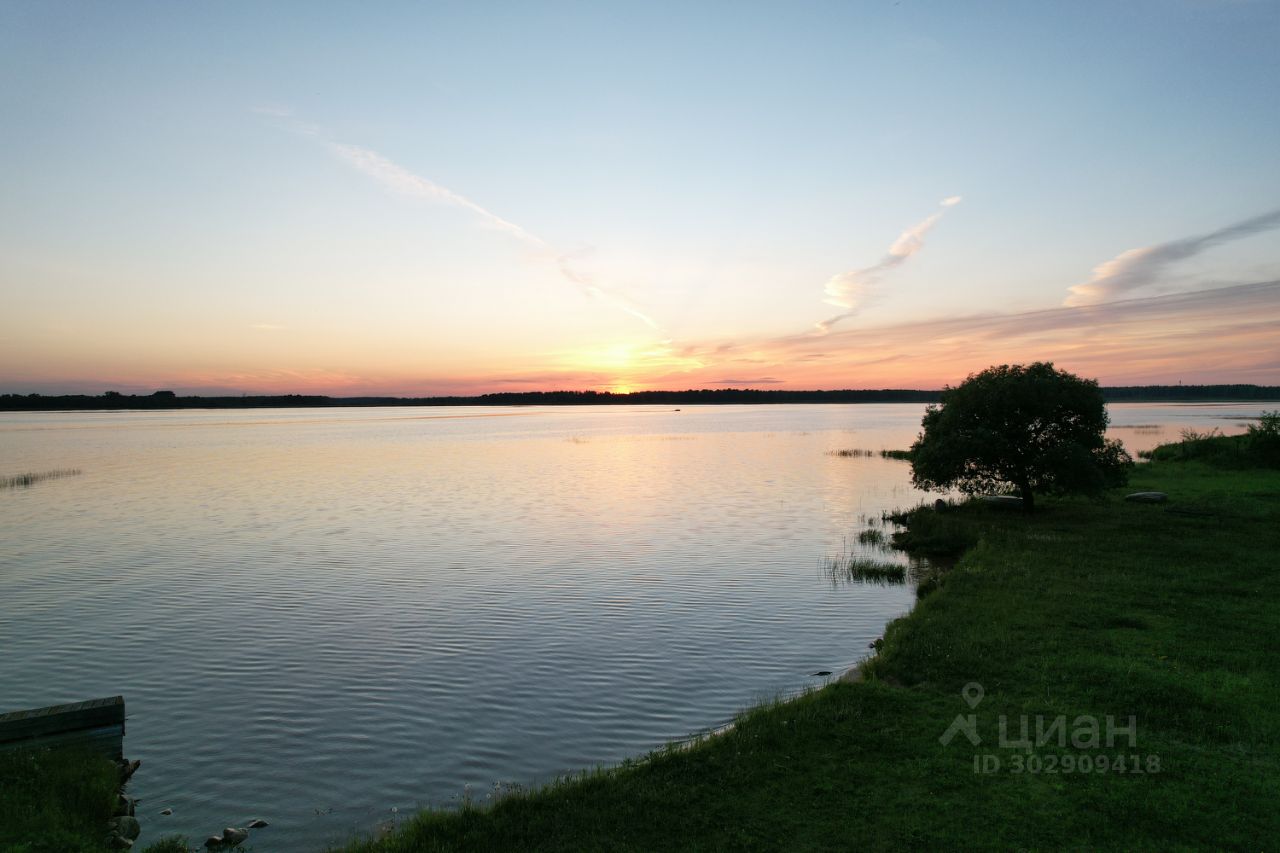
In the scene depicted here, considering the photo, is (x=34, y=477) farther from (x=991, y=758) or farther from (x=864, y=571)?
(x=991, y=758)

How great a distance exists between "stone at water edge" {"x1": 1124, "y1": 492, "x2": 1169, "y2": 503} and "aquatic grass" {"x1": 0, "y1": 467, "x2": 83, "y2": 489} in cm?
7990

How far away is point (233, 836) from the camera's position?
39.1 ft

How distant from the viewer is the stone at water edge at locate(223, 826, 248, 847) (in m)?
11.9

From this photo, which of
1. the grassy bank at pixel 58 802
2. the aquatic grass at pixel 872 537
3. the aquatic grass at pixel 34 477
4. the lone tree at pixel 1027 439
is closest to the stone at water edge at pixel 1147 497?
the lone tree at pixel 1027 439

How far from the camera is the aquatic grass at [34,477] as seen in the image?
5934cm

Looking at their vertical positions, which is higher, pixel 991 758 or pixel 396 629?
pixel 991 758

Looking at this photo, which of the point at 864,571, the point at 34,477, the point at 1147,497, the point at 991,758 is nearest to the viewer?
the point at 991,758

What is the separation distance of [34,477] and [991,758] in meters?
78.1

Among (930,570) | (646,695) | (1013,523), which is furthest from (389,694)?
(1013,523)

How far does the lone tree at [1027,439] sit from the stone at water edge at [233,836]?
38.3 meters

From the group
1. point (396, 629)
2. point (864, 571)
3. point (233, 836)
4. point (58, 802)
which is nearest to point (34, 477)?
point (396, 629)

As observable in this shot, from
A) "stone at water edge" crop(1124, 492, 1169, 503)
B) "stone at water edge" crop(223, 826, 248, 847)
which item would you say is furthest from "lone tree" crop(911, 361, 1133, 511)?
"stone at water edge" crop(223, 826, 248, 847)

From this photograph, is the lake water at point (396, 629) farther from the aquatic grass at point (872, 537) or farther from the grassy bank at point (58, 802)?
the aquatic grass at point (872, 537)

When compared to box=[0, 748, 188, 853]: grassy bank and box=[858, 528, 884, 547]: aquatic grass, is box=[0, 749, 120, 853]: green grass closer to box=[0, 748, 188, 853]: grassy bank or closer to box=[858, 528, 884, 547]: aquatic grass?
box=[0, 748, 188, 853]: grassy bank
